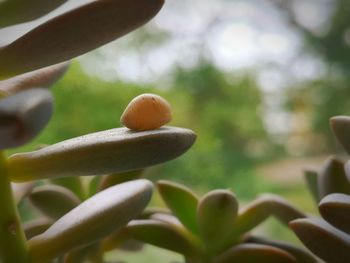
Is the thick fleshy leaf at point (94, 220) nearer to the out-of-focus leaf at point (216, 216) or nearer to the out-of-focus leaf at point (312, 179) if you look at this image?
the out-of-focus leaf at point (216, 216)

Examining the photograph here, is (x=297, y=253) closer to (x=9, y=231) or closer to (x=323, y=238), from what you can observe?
(x=323, y=238)

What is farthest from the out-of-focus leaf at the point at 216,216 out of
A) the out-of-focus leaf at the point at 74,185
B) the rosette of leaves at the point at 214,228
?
the out-of-focus leaf at the point at 74,185

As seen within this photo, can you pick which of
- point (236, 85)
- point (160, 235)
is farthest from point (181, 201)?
point (236, 85)

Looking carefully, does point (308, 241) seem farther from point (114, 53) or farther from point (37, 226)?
point (114, 53)

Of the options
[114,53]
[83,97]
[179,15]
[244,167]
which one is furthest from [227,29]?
[83,97]

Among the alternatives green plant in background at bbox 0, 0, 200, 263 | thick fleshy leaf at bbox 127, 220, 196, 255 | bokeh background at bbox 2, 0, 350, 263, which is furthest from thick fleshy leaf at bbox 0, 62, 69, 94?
bokeh background at bbox 2, 0, 350, 263

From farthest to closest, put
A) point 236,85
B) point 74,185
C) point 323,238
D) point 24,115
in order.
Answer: point 236,85
point 74,185
point 323,238
point 24,115
